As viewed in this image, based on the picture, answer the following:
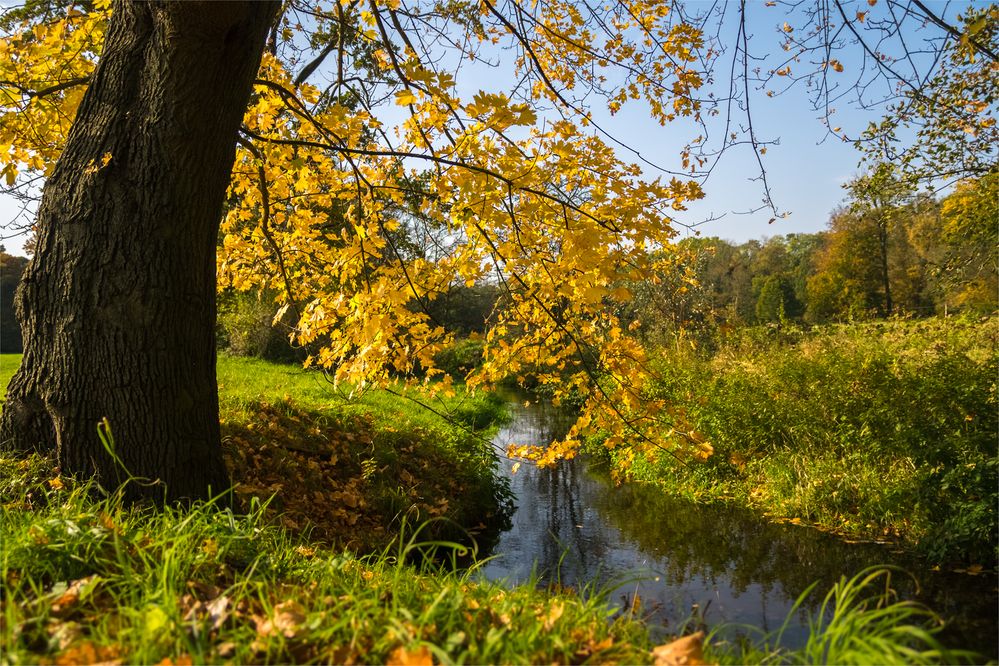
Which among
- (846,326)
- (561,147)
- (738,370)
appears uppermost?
(561,147)

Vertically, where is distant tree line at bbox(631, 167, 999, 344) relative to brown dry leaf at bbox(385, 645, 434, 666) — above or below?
above

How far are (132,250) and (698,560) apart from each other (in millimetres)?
5269

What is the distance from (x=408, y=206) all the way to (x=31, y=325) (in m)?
2.90

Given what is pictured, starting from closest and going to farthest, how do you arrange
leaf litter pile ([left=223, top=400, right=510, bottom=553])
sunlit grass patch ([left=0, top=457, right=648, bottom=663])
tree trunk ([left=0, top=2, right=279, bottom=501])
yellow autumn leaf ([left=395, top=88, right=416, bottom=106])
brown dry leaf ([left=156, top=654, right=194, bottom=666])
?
1. brown dry leaf ([left=156, top=654, right=194, bottom=666])
2. sunlit grass patch ([left=0, top=457, right=648, bottom=663])
3. tree trunk ([left=0, top=2, right=279, bottom=501])
4. yellow autumn leaf ([left=395, top=88, right=416, bottom=106])
5. leaf litter pile ([left=223, top=400, right=510, bottom=553])

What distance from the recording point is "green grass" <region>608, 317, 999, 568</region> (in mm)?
5520

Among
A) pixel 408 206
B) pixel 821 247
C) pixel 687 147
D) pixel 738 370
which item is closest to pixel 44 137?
pixel 408 206

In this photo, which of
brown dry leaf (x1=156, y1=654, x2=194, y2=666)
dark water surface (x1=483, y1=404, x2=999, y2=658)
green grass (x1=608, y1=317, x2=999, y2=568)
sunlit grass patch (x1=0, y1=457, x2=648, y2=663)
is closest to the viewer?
brown dry leaf (x1=156, y1=654, x2=194, y2=666)

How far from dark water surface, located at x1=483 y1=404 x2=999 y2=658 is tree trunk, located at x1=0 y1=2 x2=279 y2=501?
2290 mm

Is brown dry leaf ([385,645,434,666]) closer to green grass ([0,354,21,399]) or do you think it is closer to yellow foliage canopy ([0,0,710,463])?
yellow foliage canopy ([0,0,710,463])

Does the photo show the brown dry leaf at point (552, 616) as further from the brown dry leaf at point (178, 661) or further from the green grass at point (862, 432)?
the green grass at point (862, 432)

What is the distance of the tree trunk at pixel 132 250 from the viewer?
279cm

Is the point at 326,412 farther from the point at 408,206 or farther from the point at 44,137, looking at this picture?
the point at 44,137

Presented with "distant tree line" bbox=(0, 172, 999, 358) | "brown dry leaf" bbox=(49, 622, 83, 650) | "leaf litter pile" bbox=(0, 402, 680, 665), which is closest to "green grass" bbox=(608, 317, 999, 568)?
"distant tree line" bbox=(0, 172, 999, 358)

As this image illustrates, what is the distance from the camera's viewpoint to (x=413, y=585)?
7.13ft
